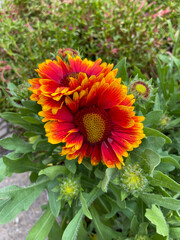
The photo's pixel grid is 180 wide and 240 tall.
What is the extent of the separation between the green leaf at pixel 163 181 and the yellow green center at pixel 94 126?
0.86 ft

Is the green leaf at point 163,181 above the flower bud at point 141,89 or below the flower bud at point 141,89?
below

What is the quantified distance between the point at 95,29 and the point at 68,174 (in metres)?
1.25

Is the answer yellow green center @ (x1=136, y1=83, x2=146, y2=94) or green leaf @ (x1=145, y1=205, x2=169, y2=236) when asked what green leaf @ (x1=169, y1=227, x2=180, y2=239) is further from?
yellow green center @ (x1=136, y1=83, x2=146, y2=94)

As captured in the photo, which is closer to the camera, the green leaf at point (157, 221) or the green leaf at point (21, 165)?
the green leaf at point (157, 221)

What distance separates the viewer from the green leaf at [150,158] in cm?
73

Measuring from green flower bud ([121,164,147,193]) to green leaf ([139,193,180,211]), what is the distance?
0.07m

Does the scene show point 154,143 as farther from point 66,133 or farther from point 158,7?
point 158,7

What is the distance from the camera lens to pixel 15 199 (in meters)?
0.87

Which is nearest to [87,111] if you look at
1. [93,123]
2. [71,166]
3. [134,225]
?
[93,123]

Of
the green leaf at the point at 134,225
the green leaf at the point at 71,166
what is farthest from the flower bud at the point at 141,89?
the green leaf at the point at 134,225

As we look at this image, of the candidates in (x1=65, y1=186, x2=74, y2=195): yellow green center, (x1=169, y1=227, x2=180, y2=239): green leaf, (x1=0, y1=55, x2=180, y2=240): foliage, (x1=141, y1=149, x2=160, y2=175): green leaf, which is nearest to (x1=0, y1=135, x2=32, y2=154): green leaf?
(x1=0, y1=55, x2=180, y2=240): foliage

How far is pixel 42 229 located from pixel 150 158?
52 centimetres

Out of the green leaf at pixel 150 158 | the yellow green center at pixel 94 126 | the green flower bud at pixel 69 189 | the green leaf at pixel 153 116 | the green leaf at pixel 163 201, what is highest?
the yellow green center at pixel 94 126

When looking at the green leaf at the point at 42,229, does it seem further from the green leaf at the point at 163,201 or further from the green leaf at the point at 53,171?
the green leaf at the point at 163,201
